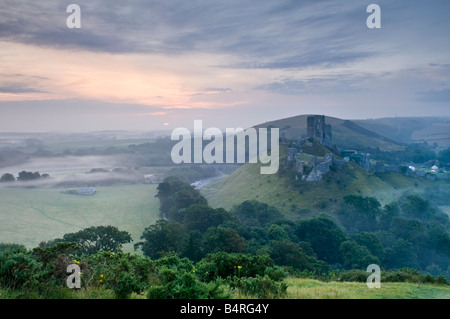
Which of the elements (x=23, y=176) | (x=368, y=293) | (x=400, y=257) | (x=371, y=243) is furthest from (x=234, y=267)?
(x=23, y=176)

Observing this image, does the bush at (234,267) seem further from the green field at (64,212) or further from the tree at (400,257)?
the tree at (400,257)

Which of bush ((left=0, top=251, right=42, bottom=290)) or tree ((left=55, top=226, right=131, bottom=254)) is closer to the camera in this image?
bush ((left=0, top=251, right=42, bottom=290))

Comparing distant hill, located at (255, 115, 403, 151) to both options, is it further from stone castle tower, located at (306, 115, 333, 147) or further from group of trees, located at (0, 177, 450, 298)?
group of trees, located at (0, 177, 450, 298)

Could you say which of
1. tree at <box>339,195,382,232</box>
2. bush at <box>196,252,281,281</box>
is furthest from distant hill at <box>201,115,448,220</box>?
bush at <box>196,252,281,281</box>
